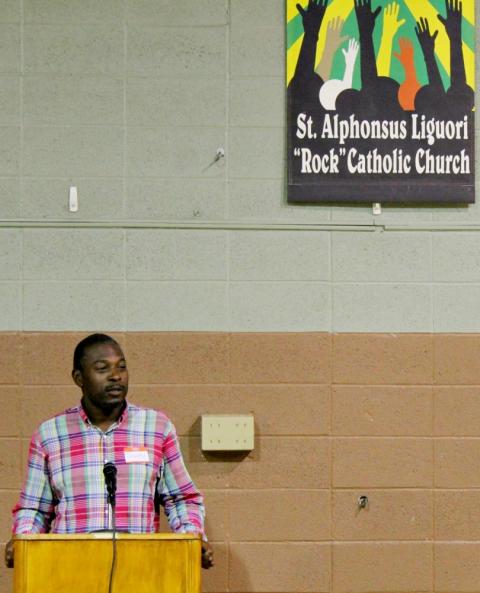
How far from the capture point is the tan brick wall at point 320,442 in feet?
14.2

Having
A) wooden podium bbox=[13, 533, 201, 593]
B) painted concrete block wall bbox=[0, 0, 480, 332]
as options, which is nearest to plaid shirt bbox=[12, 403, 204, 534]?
wooden podium bbox=[13, 533, 201, 593]

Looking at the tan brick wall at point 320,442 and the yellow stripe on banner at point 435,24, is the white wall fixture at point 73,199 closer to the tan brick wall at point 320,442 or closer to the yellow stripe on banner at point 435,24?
the tan brick wall at point 320,442

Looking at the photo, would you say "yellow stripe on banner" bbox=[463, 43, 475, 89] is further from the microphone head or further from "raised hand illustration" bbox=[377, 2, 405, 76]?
the microphone head

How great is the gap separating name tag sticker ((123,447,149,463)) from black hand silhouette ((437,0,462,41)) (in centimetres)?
230

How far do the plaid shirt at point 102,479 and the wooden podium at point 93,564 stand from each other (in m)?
0.38

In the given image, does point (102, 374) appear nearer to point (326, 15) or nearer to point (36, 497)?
point (36, 497)

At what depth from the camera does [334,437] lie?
4371mm

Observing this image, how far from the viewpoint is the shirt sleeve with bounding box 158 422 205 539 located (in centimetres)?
334

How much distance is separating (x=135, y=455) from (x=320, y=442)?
4.18 ft

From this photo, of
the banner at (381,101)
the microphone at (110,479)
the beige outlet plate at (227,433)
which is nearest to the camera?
the microphone at (110,479)

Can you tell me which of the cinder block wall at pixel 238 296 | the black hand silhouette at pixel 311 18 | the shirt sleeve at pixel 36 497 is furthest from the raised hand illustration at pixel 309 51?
the shirt sleeve at pixel 36 497

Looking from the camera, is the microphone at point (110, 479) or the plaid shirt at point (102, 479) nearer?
the microphone at point (110, 479)

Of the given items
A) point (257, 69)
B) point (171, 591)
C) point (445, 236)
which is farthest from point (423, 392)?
point (171, 591)

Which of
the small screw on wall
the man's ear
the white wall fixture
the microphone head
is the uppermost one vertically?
the white wall fixture
